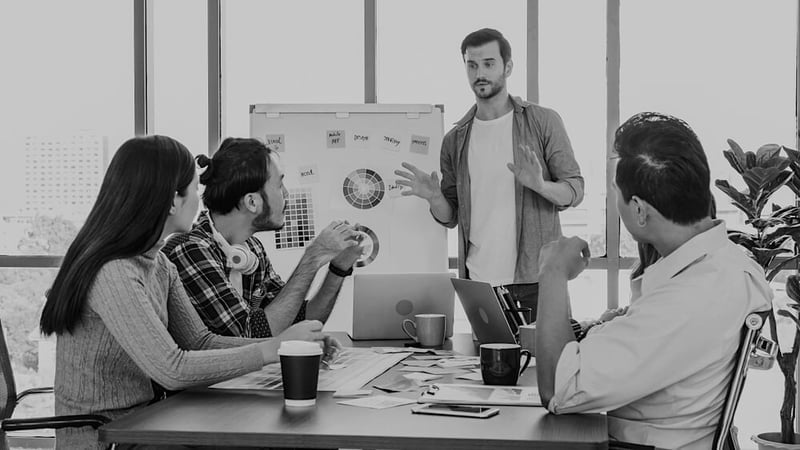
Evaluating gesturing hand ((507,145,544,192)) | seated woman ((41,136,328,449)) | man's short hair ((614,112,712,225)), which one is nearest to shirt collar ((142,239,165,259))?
seated woman ((41,136,328,449))

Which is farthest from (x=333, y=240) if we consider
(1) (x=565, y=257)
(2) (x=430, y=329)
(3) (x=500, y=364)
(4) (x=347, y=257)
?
(1) (x=565, y=257)

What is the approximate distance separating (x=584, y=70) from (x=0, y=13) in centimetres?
314

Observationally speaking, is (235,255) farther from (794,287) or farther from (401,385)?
(794,287)

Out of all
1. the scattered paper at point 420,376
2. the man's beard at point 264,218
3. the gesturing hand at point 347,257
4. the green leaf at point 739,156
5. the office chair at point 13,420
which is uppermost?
the green leaf at point 739,156

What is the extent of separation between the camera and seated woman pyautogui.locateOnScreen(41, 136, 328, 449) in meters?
1.73

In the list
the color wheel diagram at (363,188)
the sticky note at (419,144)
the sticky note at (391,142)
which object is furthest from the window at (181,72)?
the sticky note at (419,144)

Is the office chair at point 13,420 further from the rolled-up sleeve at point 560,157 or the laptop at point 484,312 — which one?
the rolled-up sleeve at point 560,157

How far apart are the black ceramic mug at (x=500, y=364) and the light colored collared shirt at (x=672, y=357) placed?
249 millimetres

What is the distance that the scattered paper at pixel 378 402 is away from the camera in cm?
160

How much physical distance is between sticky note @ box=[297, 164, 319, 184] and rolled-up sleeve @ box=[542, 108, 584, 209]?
1.15m

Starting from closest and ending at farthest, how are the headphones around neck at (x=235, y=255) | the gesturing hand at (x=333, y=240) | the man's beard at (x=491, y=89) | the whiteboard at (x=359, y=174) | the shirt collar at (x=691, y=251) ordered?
the shirt collar at (x=691, y=251) → the headphones around neck at (x=235, y=255) → the gesturing hand at (x=333, y=240) → the man's beard at (x=491, y=89) → the whiteboard at (x=359, y=174)

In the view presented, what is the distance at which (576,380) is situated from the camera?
1.50 metres

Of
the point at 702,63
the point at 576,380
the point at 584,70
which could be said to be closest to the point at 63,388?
the point at 576,380

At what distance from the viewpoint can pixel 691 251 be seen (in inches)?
63.1
